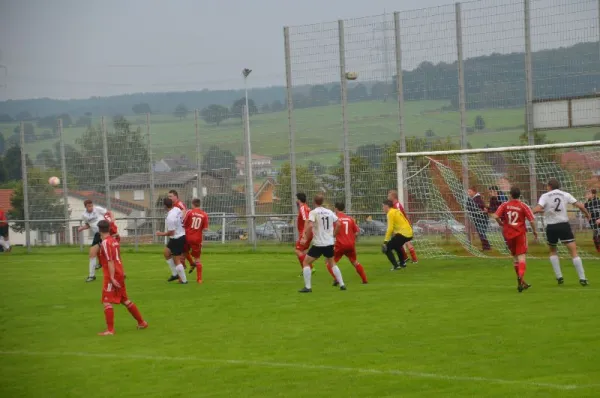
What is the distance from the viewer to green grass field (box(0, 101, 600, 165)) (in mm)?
30109

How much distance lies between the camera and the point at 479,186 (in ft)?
93.4

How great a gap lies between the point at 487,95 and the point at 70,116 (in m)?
17.4

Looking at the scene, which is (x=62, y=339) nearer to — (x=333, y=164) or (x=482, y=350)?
(x=482, y=350)

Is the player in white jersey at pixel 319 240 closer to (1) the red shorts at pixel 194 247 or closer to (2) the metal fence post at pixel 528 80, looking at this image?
(1) the red shorts at pixel 194 247

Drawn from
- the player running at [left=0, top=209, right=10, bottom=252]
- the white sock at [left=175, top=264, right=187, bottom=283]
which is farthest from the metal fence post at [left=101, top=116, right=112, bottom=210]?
the white sock at [left=175, top=264, right=187, bottom=283]

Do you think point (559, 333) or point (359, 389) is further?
point (559, 333)

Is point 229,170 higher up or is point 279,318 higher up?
point 229,170

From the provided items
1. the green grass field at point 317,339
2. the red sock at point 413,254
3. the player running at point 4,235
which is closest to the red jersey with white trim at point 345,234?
the green grass field at point 317,339

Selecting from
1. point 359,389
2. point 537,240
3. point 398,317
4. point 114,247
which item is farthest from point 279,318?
point 537,240

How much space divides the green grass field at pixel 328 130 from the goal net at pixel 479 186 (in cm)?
203

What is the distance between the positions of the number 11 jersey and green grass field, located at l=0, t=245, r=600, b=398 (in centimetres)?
106

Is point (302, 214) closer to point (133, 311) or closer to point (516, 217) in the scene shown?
point (516, 217)

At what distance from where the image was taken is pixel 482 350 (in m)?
13.1

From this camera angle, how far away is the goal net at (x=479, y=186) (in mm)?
26203
